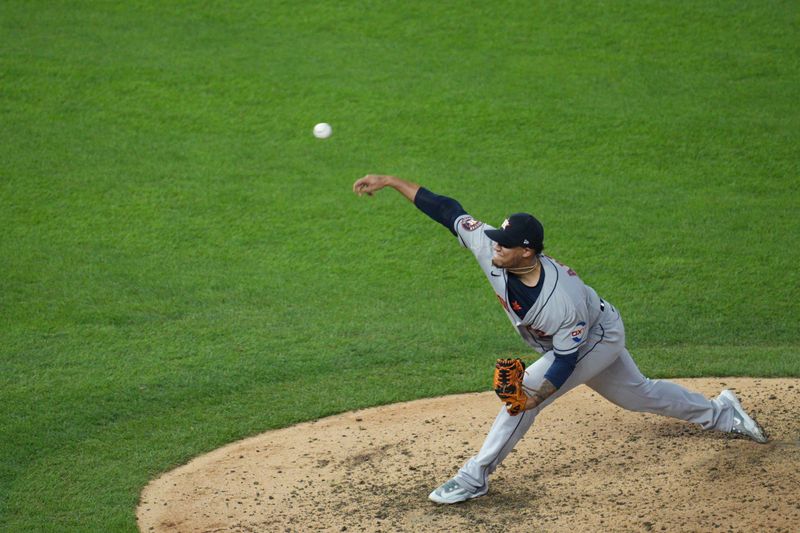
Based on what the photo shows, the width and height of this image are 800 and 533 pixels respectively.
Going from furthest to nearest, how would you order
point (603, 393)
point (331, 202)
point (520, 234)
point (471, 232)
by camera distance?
1. point (331, 202)
2. point (603, 393)
3. point (471, 232)
4. point (520, 234)

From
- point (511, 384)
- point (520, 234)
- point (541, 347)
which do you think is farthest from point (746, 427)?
point (520, 234)

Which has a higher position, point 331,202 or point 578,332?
point 331,202

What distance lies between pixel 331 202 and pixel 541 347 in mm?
4868

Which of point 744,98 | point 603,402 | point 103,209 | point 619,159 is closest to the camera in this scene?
point 603,402

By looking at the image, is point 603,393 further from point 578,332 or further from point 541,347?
point 578,332

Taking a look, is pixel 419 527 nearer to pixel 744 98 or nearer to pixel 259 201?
pixel 259 201

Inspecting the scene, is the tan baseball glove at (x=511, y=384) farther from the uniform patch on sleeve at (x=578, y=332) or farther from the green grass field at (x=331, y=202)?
the green grass field at (x=331, y=202)

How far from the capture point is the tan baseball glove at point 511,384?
4.97m

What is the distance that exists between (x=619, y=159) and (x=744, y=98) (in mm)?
1941

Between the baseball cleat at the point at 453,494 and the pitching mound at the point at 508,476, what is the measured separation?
4cm

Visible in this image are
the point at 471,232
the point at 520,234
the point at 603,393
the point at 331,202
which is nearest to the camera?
the point at 520,234

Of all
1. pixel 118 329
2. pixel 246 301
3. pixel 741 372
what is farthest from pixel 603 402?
pixel 118 329

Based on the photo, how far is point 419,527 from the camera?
5.20 meters

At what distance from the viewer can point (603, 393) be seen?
18.6 ft
